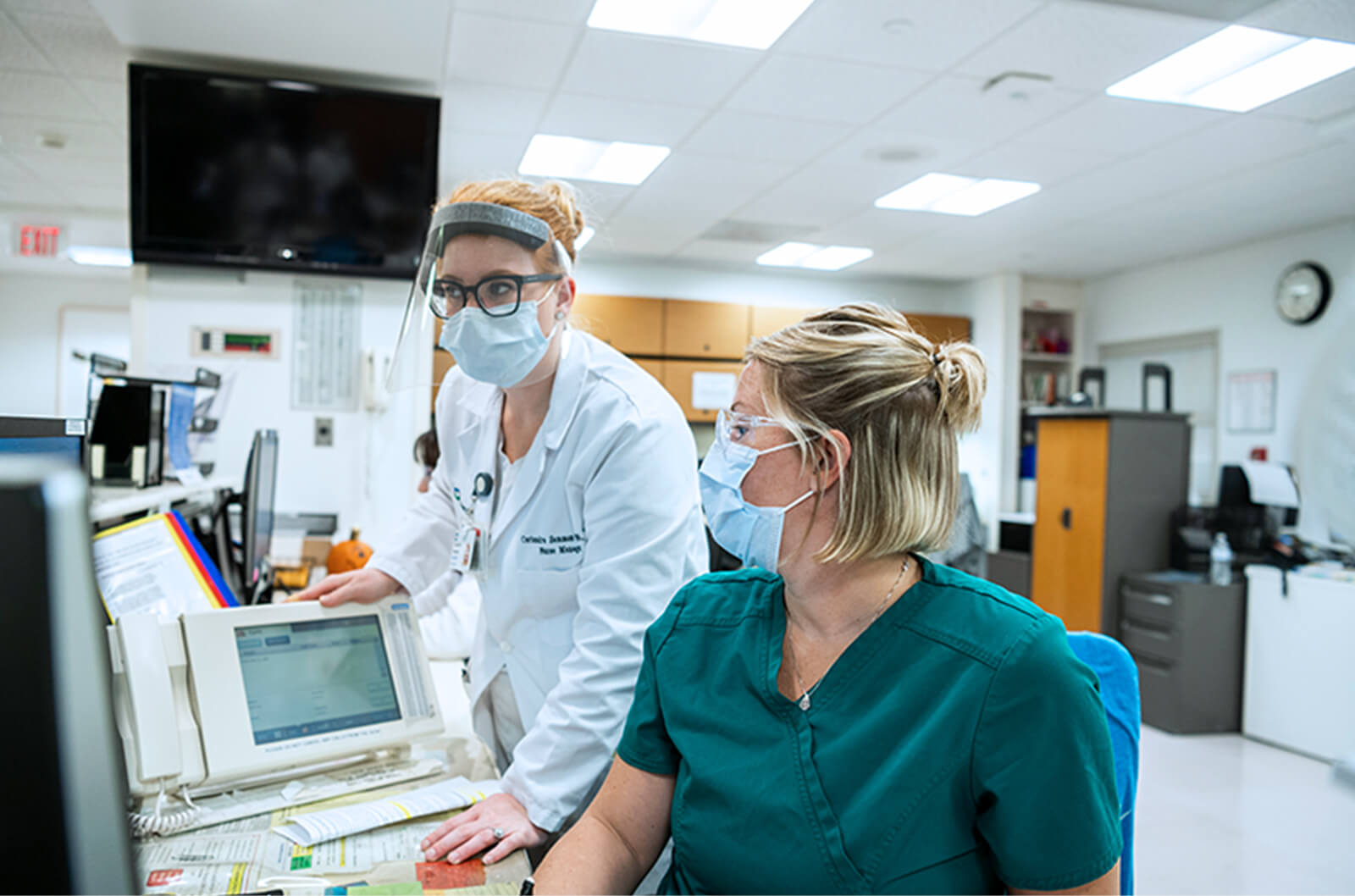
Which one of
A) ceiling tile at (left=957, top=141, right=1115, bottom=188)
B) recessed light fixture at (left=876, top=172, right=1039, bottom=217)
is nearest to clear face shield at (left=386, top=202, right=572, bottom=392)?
ceiling tile at (left=957, top=141, right=1115, bottom=188)

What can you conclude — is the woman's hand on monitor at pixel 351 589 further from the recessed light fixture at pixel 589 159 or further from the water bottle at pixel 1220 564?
the water bottle at pixel 1220 564

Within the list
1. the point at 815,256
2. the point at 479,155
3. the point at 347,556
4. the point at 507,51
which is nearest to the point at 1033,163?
the point at 815,256

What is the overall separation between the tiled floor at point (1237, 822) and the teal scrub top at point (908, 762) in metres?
1.93

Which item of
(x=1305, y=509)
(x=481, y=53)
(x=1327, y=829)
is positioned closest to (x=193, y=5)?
(x=481, y=53)

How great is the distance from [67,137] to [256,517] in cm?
329

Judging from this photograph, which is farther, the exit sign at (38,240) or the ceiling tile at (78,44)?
the exit sign at (38,240)

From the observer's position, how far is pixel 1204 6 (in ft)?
9.10

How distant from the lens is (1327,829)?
313 centimetres

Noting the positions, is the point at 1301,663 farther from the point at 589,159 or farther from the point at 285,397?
the point at 285,397

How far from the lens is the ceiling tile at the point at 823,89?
3.21 meters

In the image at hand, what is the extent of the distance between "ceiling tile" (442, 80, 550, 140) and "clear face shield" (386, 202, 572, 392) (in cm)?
236

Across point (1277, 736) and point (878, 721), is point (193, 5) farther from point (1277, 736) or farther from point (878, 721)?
point (1277, 736)

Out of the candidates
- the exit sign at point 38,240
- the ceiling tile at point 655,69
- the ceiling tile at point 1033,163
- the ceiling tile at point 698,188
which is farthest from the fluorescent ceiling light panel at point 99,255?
the ceiling tile at point 1033,163

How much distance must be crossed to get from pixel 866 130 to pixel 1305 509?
334cm
